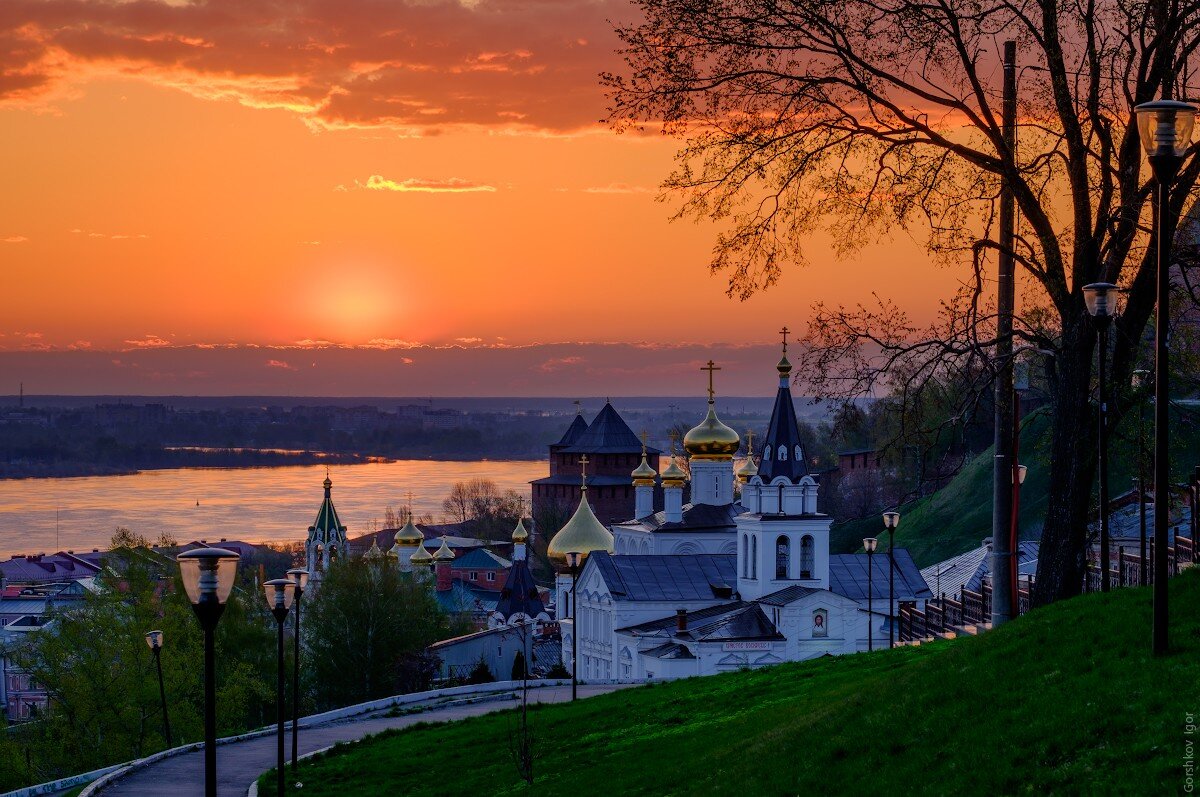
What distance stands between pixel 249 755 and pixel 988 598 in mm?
10323

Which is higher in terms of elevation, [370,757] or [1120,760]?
[1120,760]

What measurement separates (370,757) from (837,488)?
70687mm

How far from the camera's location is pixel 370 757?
740 inches

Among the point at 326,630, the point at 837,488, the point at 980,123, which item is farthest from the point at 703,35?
the point at 837,488

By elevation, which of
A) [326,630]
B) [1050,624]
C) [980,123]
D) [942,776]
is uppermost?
[980,123]

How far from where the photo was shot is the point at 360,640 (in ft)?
130

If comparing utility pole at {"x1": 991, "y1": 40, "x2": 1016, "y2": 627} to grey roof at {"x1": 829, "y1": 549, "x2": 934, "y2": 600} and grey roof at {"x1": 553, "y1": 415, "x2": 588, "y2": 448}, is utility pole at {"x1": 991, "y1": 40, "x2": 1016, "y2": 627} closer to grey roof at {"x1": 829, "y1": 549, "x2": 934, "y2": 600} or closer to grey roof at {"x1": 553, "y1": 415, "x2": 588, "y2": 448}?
grey roof at {"x1": 829, "y1": 549, "x2": 934, "y2": 600}

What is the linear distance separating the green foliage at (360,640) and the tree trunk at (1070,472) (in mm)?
25945

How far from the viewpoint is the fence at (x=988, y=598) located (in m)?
14.6

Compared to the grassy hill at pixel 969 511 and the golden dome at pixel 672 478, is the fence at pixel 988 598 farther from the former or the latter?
the grassy hill at pixel 969 511

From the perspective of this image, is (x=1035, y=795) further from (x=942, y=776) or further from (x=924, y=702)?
(x=924, y=702)

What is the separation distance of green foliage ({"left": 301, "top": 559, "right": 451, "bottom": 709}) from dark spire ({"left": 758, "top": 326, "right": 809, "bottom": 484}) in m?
9.78

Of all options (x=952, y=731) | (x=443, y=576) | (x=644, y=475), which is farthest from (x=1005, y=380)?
(x=443, y=576)

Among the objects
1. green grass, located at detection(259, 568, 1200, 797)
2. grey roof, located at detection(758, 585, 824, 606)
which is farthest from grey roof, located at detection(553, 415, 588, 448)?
green grass, located at detection(259, 568, 1200, 797)
